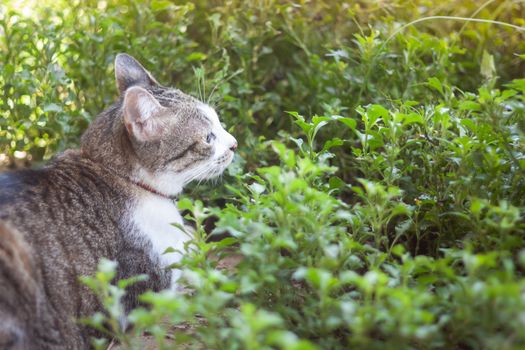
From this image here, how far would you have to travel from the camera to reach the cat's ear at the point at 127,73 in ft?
9.91

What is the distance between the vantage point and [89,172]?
8.75ft

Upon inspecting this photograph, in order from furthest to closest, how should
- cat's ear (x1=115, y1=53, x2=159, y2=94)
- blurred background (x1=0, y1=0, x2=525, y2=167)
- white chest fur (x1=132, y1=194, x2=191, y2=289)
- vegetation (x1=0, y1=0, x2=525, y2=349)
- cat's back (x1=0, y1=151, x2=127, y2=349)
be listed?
blurred background (x1=0, y1=0, x2=525, y2=167), cat's ear (x1=115, y1=53, x2=159, y2=94), white chest fur (x1=132, y1=194, x2=191, y2=289), cat's back (x1=0, y1=151, x2=127, y2=349), vegetation (x1=0, y1=0, x2=525, y2=349)

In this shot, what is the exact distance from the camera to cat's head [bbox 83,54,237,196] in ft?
8.73

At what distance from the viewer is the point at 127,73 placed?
303 centimetres

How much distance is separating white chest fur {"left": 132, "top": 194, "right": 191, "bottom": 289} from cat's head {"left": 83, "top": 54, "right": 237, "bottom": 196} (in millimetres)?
89

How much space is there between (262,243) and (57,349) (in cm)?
90

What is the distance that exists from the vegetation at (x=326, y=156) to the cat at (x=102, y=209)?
7.4 inches

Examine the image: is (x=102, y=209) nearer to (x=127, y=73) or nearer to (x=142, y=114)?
(x=142, y=114)

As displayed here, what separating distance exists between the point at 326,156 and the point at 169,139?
29.5 inches

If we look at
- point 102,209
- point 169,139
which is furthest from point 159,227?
point 169,139

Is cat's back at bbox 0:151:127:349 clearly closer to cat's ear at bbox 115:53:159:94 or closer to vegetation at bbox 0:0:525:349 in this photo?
vegetation at bbox 0:0:525:349

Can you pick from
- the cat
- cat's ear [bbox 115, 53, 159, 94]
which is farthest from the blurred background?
the cat

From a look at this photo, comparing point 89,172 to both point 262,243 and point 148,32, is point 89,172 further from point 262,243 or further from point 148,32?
point 148,32

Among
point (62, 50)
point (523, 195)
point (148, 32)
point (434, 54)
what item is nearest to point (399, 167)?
point (523, 195)
